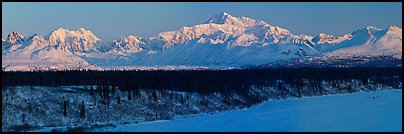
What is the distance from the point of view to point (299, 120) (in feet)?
308

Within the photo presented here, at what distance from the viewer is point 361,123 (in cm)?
8569

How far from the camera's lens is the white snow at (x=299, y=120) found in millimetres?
81750

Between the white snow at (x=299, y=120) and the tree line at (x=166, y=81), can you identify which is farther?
the tree line at (x=166, y=81)

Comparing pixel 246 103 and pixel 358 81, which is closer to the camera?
pixel 246 103

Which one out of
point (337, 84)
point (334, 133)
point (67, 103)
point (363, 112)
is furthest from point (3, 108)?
point (337, 84)

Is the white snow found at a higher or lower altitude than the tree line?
lower

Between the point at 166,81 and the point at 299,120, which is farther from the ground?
the point at 166,81

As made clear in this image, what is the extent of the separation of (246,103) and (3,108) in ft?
179

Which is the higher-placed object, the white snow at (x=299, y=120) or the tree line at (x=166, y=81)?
the tree line at (x=166, y=81)

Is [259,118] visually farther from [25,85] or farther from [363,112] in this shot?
[25,85]

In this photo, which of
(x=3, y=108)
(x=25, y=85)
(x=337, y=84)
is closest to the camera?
(x=3, y=108)

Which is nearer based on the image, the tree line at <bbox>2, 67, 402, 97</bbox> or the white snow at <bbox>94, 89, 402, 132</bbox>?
the white snow at <bbox>94, 89, 402, 132</bbox>

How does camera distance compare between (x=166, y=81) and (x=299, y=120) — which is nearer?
(x=299, y=120)

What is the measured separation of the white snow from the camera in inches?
3219
